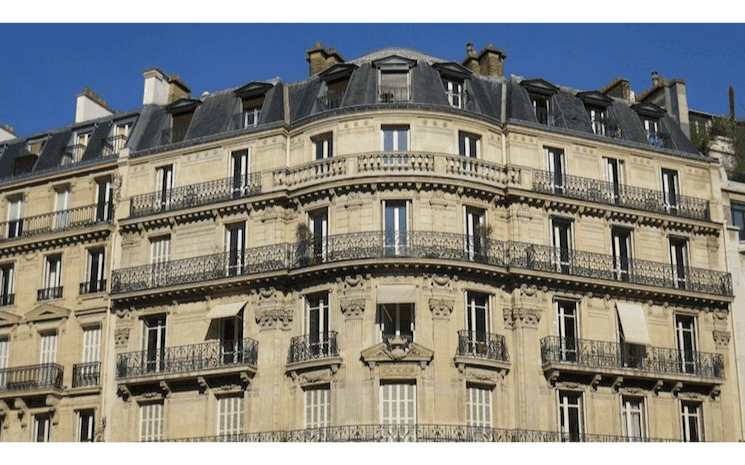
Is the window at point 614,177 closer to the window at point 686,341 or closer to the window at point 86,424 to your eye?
the window at point 686,341

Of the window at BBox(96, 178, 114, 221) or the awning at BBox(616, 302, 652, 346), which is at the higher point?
the window at BBox(96, 178, 114, 221)

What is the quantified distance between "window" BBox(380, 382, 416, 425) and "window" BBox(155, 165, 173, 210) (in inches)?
353

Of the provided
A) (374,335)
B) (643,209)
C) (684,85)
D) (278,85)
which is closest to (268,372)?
(374,335)

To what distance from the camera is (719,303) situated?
32094 mm

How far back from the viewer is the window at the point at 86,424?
3116 cm

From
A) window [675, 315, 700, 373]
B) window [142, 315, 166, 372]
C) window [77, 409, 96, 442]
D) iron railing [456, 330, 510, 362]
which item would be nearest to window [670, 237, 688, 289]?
window [675, 315, 700, 373]

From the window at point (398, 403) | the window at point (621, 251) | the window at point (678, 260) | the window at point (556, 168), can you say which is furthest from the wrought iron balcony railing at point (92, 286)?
the window at point (678, 260)

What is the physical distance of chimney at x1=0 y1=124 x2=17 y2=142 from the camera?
130 feet

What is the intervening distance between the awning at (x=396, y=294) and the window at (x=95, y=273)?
28.8 feet

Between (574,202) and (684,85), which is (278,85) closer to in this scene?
(574,202)

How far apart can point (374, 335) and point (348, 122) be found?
583cm

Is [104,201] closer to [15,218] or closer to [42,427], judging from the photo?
[15,218]

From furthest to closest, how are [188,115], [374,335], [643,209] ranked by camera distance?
[188,115] → [643,209] → [374,335]

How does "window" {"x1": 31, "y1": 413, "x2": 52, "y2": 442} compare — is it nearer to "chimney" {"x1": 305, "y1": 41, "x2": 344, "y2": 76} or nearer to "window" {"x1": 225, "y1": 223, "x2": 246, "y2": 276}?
"window" {"x1": 225, "y1": 223, "x2": 246, "y2": 276}
